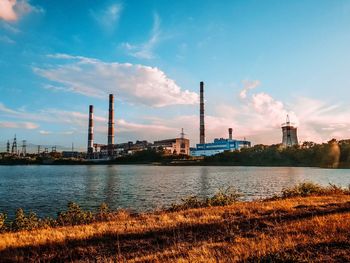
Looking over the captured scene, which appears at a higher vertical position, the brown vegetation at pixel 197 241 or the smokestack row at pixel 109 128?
the smokestack row at pixel 109 128

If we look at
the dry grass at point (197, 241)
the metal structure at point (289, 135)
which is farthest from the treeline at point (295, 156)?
the dry grass at point (197, 241)

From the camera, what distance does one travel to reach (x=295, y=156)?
5886 inches

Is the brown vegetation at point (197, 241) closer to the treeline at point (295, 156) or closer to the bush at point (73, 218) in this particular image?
the bush at point (73, 218)

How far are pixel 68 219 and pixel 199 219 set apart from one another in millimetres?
8096

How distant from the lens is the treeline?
135375 millimetres

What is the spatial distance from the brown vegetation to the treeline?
12352cm

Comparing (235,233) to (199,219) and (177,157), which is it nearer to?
(199,219)

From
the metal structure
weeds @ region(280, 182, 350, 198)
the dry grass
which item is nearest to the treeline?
the metal structure

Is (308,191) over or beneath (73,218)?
over

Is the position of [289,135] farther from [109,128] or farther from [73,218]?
[73,218]

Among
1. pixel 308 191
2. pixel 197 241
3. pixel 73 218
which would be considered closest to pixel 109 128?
pixel 308 191

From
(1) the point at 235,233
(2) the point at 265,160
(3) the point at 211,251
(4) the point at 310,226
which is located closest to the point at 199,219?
(1) the point at 235,233

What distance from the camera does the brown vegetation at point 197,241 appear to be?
9.47m

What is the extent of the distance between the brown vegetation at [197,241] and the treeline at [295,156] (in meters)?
124
